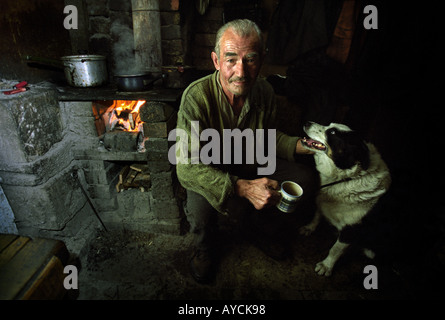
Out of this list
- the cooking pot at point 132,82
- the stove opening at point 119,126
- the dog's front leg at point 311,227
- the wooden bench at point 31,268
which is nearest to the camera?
the wooden bench at point 31,268

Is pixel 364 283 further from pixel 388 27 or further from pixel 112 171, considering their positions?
pixel 112 171

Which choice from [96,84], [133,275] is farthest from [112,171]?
[133,275]

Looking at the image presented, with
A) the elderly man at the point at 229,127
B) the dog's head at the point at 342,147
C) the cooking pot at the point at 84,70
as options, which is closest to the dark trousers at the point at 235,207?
the elderly man at the point at 229,127

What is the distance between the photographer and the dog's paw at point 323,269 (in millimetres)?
2455

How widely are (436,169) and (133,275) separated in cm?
367

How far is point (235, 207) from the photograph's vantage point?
7.75 feet

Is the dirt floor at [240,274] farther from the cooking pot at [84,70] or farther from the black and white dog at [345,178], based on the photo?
the cooking pot at [84,70]

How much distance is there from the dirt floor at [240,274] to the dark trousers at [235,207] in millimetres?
400

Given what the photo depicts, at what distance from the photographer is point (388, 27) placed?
258 cm

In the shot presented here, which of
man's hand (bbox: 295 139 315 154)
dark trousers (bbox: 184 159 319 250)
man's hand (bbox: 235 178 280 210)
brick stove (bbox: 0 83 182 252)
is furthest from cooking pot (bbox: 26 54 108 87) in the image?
man's hand (bbox: 295 139 315 154)

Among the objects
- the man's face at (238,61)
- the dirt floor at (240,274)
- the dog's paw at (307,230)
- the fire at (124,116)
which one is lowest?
the dirt floor at (240,274)

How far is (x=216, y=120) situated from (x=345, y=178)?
155 centimetres
